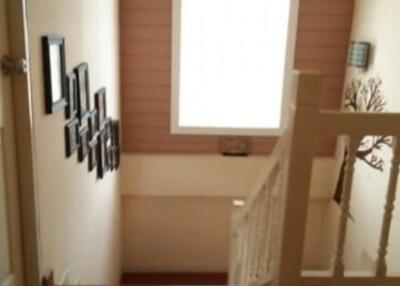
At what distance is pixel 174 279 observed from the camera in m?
4.93

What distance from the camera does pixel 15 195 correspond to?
63.6 inches

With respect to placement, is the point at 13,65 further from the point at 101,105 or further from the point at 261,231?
the point at 101,105

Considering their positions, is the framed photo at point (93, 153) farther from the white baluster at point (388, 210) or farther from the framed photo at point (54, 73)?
the white baluster at point (388, 210)

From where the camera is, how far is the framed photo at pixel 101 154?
319cm

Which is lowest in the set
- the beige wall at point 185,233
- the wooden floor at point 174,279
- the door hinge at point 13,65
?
the wooden floor at point 174,279

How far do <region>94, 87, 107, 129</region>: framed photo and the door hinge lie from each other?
4.71 feet

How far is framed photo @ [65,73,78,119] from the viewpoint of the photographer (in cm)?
229

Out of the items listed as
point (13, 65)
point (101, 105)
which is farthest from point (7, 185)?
point (101, 105)

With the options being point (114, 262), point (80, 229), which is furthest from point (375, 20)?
point (114, 262)

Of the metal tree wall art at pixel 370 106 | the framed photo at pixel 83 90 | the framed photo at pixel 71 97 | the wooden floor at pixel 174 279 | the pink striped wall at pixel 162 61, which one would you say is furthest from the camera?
the wooden floor at pixel 174 279

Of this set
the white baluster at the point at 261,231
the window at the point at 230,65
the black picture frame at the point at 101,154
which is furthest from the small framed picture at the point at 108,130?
the white baluster at the point at 261,231

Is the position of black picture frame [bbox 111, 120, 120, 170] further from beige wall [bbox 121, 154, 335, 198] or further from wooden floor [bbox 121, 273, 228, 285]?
wooden floor [bbox 121, 273, 228, 285]

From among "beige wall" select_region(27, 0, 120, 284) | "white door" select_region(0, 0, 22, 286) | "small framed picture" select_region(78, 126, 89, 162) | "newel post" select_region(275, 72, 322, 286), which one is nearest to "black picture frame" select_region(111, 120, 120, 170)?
"beige wall" select_region(27, 0, 120, 284)

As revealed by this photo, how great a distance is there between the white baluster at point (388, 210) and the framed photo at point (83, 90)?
5.48 feet
